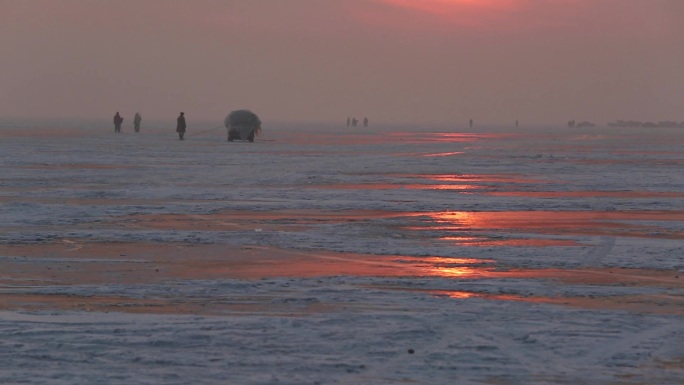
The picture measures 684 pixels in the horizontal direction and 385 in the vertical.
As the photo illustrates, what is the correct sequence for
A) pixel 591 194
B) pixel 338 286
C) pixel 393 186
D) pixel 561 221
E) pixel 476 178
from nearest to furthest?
pixel 338 286 < pixel 561 221 < pixel 591 194 < pixel 393 186 < pixel 476 178

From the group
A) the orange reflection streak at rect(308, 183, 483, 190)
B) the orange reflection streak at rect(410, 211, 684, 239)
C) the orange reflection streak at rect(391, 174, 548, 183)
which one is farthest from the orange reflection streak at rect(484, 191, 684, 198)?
the orange reflection streak at rect(391, 174, 548, 183)

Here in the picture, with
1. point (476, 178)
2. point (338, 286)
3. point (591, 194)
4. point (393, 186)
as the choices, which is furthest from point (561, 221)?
point (476, 178)

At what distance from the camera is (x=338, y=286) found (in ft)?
31.2

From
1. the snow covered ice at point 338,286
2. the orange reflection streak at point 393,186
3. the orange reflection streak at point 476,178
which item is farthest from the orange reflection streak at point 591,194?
the orange reflection streak at point 476,178

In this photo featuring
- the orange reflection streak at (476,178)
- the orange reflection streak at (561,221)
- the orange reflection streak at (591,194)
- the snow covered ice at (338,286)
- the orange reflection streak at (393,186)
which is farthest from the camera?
the orange reflection streak at (476,178)

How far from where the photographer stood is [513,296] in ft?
29.7

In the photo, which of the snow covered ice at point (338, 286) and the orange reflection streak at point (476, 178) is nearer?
the snow covered ice at point (338, 286)

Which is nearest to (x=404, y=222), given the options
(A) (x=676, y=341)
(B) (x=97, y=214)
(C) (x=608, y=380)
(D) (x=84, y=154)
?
(B) (x=97, y=214)

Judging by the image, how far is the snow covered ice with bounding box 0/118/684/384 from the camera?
6.66 m

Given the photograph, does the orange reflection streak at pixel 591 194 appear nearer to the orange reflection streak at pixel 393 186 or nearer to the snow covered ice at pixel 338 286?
the snow covered ice at pixel 338 286

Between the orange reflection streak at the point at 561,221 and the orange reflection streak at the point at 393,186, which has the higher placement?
the orange reflection streak at the point at 561,221

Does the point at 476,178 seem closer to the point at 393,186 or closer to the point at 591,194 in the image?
the point at 393,186

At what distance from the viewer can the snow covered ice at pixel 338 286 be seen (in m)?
6.66

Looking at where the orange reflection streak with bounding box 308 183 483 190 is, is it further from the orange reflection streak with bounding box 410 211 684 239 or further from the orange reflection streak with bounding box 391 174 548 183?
the orange reflection streak with bounding box 410 211 684 239
